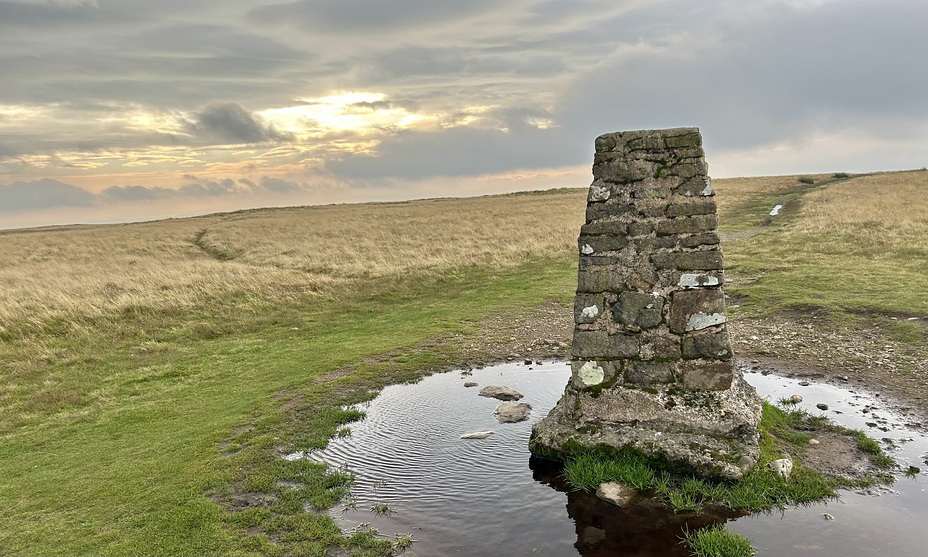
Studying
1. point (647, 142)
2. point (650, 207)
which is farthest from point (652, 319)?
point (647, 142)

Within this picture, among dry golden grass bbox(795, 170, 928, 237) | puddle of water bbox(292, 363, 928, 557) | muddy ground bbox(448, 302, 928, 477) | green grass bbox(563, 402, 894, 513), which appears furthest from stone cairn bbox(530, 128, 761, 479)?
dry golden grass bbox(795, 170, 928, 237)

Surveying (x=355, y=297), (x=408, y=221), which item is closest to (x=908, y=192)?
(x=408, y=221)

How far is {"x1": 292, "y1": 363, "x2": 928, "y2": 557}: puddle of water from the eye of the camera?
7168mm

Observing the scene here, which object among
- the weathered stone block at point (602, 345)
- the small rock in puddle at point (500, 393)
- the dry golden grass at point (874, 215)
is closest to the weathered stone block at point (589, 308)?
the weathered stone block at point (602, 345)

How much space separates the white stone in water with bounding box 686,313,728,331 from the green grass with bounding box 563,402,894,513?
80.0 inches

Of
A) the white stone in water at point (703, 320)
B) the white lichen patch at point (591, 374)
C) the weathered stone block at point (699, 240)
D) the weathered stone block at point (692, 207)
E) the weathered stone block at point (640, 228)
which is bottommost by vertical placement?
the white lichen patch at point (591, 374)

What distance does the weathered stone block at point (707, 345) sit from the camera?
353 inches

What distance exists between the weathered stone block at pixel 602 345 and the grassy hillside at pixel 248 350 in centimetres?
435

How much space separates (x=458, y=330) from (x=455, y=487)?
10.2 meters

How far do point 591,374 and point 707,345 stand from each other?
186 centimetres

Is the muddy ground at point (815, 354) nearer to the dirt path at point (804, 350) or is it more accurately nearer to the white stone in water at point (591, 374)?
the dirt path at point (804, 350)

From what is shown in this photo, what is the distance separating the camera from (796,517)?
7.57m

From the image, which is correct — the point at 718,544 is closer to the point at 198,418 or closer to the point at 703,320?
the point at 703,320

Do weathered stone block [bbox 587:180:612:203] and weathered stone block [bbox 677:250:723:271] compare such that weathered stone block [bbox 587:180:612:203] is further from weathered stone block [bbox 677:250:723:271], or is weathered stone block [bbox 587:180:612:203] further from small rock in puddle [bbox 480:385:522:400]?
small rock in puddle [bbox 480:385:522:400]
